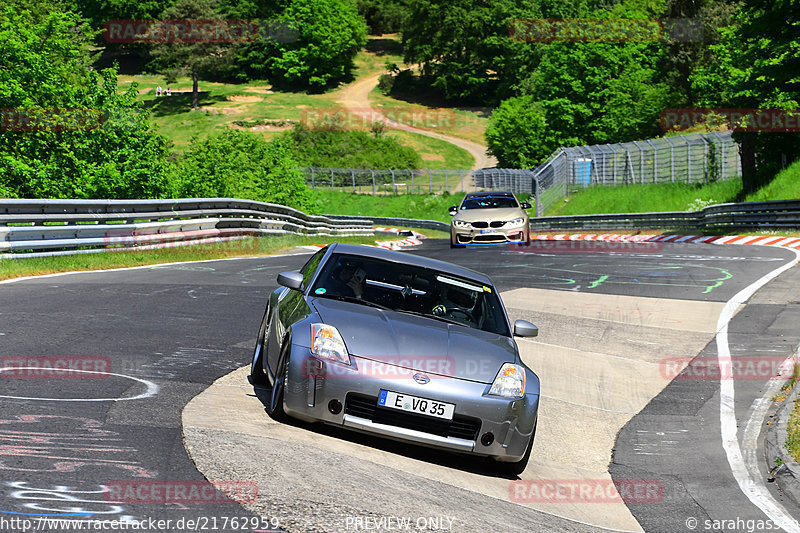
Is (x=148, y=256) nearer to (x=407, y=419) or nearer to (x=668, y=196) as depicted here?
(x=407, y=419)

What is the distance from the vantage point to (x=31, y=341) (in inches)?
366

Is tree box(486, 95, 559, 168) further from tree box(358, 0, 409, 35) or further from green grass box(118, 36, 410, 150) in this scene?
tree box(358, 0, 409, 35)

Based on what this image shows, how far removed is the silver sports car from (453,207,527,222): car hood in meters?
19.4

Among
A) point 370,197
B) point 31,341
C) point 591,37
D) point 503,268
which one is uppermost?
point 591,37

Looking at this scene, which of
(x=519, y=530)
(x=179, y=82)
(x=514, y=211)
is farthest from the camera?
(x=179, y=82)

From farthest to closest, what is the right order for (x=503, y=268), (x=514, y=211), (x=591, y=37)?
(x=591, y=37)
(x=514, y=211)
(x=503, y=268)

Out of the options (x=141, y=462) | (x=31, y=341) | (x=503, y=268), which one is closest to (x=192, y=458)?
(x=141, y=462)

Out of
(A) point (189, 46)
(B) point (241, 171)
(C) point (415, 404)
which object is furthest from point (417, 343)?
(A) point (189, 46)

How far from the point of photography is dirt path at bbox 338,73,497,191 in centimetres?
10477

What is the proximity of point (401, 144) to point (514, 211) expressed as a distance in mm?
76903

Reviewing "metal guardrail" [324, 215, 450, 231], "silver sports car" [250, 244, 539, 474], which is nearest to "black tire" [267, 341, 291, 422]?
"silver sports car" [250, 244, 539, 474]

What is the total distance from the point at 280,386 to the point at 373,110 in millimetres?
113031

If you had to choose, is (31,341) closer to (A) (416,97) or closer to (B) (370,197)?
(B) (370,197)

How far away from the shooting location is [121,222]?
21.1m
